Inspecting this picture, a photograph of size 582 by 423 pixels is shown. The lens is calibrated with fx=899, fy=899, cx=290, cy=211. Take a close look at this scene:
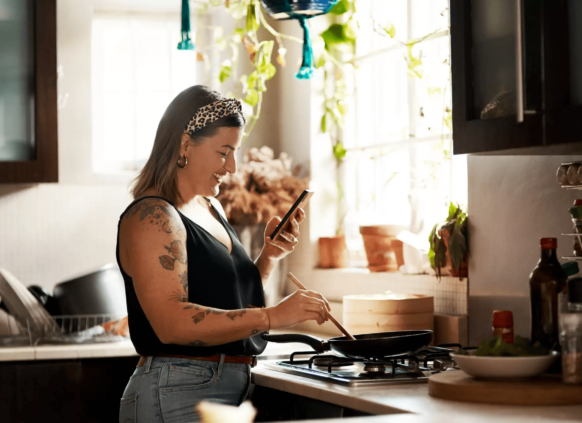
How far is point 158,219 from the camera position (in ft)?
7.35

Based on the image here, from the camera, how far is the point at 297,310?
87.0 inches

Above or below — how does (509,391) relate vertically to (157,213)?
below

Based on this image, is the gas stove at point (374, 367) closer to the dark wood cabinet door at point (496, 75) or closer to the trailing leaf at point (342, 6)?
the dark wood cabinet door at point (496, 75)

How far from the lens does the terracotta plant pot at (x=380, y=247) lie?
364 centimetres

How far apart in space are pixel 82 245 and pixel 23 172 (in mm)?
624

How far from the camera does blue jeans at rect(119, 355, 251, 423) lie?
2283 millimetres

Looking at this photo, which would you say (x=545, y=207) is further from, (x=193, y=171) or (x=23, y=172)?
(x=23, y=172)

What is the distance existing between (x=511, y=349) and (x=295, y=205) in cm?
78

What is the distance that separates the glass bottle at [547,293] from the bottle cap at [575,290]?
0.70 ft

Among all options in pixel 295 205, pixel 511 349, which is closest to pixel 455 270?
pixel 295 205

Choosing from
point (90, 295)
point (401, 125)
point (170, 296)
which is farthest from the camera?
point (401, 125)

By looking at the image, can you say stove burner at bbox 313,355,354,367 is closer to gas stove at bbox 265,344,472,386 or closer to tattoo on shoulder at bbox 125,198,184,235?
gas stove at bbox 265,344,472,386

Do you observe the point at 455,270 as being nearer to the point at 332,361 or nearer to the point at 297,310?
the point at 332,361

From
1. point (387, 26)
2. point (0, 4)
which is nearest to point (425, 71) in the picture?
point (387, 26)
